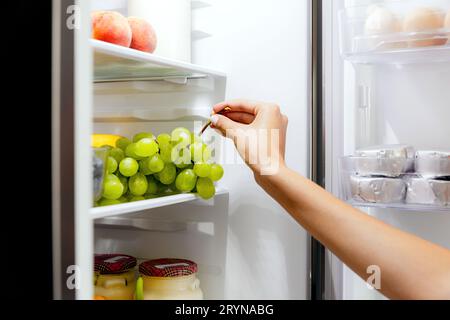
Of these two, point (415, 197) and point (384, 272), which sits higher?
point (415, 197)

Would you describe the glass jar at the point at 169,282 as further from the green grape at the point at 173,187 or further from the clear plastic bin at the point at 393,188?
the clear plastic bin at the point at 393,188

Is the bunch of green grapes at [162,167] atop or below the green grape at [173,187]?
atop

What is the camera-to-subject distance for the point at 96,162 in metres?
0.84

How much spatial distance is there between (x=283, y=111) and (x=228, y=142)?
0.17 meters

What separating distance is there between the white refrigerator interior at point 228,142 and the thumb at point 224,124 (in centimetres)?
13

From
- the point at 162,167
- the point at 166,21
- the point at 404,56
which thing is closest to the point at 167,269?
the point at 162,167

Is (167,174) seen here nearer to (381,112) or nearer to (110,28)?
(110,28)

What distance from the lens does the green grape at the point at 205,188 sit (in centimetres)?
117

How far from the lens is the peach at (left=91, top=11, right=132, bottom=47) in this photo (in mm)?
1012

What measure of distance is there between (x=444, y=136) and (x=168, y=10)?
0.72 meters

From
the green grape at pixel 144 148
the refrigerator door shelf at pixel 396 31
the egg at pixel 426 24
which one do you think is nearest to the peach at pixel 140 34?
the green grape at pixel 144 148
